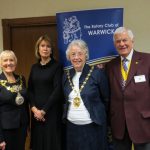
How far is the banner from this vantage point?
2.96m

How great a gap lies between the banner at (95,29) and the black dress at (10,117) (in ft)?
2.33

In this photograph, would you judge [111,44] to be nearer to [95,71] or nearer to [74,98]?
[95,71]

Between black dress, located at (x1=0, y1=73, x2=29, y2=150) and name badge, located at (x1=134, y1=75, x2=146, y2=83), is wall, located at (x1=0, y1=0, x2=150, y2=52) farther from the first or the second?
black dress, located at (x1=0, y1=73, x2=29, y2=150)

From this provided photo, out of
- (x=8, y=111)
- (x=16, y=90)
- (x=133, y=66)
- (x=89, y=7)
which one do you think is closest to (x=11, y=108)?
(x=8, y=111)

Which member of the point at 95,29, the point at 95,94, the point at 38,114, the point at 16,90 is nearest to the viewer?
the point at 95,94

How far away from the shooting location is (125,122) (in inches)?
96.7

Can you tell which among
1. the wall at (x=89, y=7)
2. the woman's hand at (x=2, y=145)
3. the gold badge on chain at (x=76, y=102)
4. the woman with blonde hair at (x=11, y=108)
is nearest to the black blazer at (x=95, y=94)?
the gold badge on chain at (x=76, y=102)

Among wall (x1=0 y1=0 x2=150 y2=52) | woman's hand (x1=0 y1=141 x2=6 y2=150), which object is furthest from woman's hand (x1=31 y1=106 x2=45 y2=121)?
wall (x1=0 y1=0 x2=150 y2=52)

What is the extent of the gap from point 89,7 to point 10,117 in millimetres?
1636

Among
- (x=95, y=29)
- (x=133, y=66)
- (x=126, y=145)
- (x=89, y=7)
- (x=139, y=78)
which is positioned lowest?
(x=126, y=145)

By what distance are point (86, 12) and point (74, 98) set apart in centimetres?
103

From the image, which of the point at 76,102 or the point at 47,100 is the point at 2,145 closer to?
the point at 47,100

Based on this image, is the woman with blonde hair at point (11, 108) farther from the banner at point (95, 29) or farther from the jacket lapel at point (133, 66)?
the jacket lapel at point (133, 66)

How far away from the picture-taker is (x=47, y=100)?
277 cm
